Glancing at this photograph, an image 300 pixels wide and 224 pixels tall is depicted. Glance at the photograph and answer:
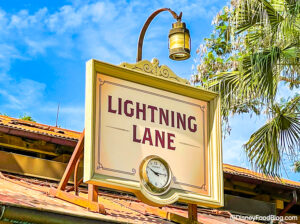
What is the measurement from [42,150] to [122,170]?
134 inches

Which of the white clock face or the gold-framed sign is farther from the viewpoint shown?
the white clock face

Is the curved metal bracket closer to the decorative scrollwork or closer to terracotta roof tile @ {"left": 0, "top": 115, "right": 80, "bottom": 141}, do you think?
the decorative scrollwork

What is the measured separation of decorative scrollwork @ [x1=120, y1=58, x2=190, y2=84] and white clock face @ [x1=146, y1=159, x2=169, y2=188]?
4.69 ft

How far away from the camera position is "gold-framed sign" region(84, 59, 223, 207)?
29.2 feet

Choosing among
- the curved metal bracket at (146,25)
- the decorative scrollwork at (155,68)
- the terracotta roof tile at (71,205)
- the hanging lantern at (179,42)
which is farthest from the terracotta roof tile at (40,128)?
the hanging lantern at (179,42)

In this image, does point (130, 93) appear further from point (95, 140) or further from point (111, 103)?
point (95, 140)

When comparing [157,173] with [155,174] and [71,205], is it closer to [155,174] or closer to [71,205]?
[155,174]

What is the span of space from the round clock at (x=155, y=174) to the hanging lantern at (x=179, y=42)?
1.74m

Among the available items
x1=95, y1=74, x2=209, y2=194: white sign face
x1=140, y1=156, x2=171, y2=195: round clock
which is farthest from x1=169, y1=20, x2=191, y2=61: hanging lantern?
x1=140, y1=156, x2=171, y2=195: round clock

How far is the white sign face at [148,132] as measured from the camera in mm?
8984

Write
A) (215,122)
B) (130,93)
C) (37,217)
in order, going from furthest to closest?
(215,122), (130,93), (37,217)

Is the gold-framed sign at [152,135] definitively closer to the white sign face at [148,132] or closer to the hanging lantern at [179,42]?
the white sign face at [148,132]

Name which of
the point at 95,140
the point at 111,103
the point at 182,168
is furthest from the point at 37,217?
the point at 182,168

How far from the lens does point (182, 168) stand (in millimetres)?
9703
